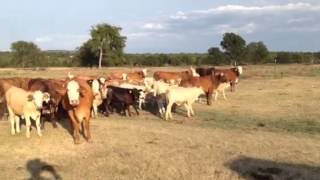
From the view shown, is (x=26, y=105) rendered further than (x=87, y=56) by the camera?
No

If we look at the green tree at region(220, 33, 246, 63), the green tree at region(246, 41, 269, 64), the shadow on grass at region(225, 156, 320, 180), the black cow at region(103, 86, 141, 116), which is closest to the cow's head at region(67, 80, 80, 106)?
the shadow on grass at region(225, 156, 320, 180)

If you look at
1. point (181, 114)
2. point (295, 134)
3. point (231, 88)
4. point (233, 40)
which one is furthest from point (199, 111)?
point (233, 40)

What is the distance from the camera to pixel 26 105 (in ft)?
56.6

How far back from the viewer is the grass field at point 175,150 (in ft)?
43.4

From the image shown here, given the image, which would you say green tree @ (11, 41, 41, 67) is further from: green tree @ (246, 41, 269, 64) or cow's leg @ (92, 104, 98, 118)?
cow's leg @ (92, 104, 98, 118)

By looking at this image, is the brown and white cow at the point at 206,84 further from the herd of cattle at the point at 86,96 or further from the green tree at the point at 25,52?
the green tree at the point at 25,52

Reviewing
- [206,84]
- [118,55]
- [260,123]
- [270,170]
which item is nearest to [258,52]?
[118,55]

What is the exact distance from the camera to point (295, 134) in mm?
18000

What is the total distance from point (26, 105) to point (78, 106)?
5.72ft

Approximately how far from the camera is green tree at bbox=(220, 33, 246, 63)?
79500 mm

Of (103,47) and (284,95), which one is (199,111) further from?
(103,47)

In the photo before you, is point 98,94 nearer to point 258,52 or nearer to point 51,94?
point 51,94

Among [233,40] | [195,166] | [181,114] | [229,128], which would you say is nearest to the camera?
[195,166]

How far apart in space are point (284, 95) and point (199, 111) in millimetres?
7054
